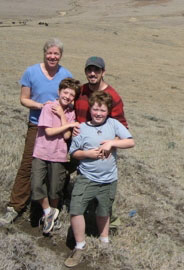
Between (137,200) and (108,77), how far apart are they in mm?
14134

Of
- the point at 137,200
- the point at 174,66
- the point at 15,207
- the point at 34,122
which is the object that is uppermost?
the point at 34,122

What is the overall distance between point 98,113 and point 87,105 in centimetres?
26

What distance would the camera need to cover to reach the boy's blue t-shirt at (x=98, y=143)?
13.0 feet

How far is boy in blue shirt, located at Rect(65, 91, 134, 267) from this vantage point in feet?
12.8

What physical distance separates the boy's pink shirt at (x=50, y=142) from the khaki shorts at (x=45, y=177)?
69mm

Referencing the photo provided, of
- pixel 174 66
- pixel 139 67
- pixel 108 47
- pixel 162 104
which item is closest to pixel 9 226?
pixel 162 104

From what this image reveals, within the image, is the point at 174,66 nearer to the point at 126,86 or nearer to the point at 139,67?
the point at 139,67

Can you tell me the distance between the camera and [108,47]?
28984 millimetres

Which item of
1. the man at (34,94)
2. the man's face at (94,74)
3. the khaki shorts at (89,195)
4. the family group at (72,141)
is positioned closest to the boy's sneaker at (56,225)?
the family group at (72,141)

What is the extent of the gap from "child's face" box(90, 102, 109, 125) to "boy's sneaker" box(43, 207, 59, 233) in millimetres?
1114

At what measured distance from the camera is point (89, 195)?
401 cm

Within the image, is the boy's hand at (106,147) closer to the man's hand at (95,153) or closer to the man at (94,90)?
the man's hand at (95,153)

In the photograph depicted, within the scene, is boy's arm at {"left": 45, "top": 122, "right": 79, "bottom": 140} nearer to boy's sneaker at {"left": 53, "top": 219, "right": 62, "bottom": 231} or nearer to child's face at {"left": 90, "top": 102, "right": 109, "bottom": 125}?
child's face at {"left": 90, "top": 102, "right": 109, "bottom": 125}

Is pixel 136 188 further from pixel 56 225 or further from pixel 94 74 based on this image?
pixel 94 74
